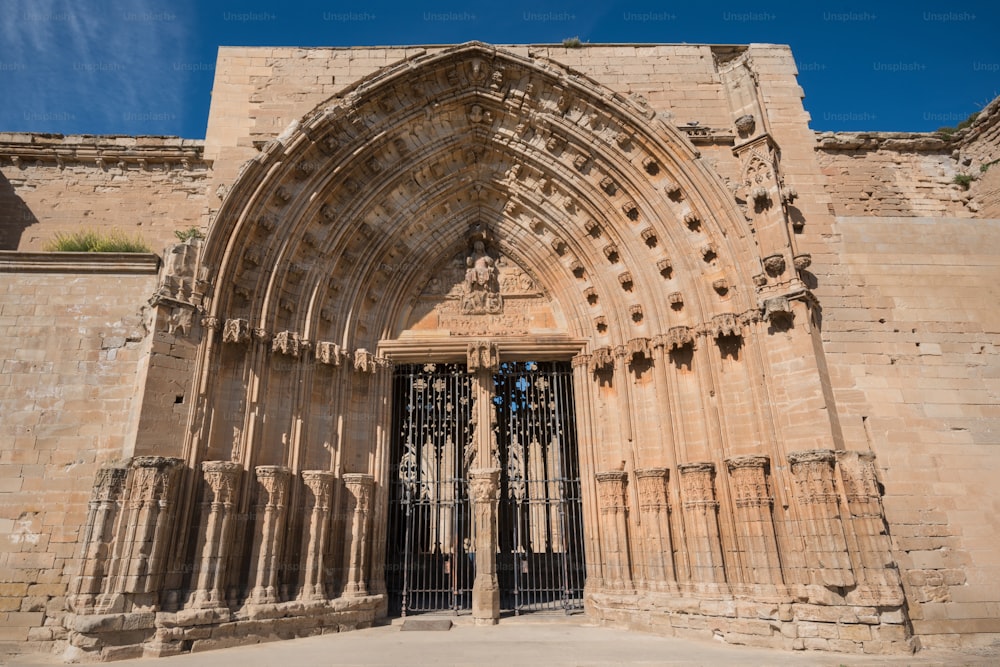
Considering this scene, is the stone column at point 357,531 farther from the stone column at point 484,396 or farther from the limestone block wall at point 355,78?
the limestone block wall at point 355,78

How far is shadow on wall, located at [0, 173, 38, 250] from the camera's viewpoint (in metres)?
9.85

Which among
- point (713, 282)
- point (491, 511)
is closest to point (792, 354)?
point (713, 282)

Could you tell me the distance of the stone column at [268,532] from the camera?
25.6 ft

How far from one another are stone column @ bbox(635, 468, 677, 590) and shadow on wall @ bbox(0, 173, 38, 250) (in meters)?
10.8

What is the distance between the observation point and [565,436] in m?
11.3

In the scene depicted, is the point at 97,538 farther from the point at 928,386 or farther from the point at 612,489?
the point at 928,386

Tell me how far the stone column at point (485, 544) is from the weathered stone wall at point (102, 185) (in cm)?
643

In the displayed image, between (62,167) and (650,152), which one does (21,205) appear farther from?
(650,152)

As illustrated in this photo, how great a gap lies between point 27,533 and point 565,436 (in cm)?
811

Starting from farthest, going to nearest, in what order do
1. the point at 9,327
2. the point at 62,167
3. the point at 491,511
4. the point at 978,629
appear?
1. the point at 62,167
2. the point at 491,511
3. the point at 9,327
4. the point at 978,629

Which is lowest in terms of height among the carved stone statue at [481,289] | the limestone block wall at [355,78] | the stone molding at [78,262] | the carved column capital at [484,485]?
the carved column capital at [484,485]

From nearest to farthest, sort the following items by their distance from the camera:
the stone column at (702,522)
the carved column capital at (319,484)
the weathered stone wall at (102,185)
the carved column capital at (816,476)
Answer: the carved column capital at (816,476)
the stone column at (702,522)
the carved column capital at (319,484)
the weathered stone wall at (102,185)

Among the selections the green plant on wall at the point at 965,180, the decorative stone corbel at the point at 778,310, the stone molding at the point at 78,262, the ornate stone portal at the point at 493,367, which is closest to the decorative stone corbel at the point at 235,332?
the ornate stone portal at the point at 493,367

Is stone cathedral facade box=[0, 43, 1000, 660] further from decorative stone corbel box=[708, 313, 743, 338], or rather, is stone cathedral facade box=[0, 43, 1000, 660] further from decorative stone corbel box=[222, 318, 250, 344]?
decorative stone corbel box=[708, 313, 743, 338]
